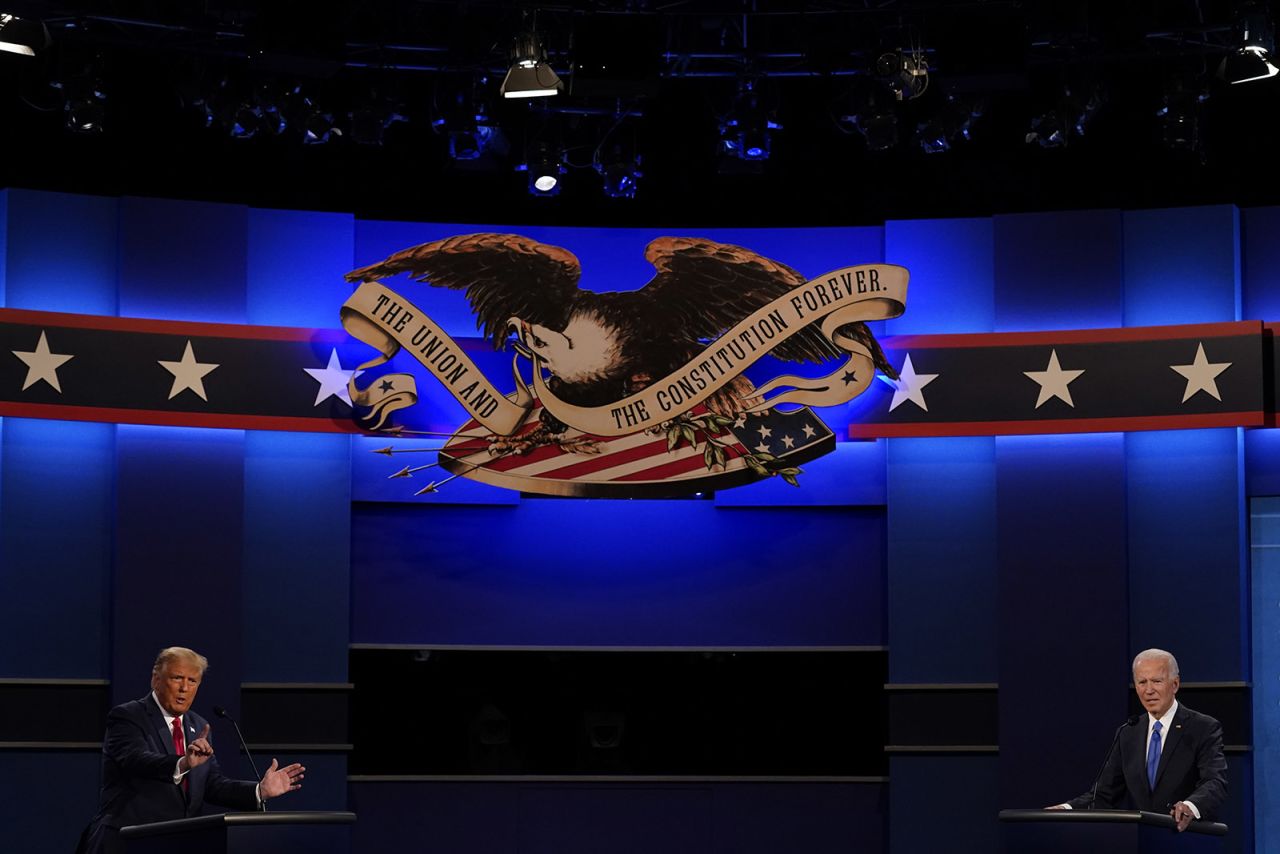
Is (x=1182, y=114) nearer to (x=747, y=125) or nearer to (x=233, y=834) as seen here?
(x=747, y=125)

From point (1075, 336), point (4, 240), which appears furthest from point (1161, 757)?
point (4, 240)

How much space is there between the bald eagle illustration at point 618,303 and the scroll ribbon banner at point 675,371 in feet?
0.26

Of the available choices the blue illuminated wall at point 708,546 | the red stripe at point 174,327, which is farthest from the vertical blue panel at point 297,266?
the red stripe at point 174,327

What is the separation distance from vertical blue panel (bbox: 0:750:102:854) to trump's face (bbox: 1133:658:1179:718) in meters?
5.09

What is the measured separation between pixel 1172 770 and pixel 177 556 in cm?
496

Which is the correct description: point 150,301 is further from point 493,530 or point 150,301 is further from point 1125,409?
point 1125,409

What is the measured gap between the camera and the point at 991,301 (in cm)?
872

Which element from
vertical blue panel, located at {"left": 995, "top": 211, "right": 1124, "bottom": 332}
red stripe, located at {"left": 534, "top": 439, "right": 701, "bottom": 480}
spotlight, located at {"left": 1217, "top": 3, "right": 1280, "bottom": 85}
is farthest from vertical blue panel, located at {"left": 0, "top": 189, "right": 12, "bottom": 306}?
spotlight, located at {"left": 1217, "top": 3, "right": 1280, "bottom": 85}

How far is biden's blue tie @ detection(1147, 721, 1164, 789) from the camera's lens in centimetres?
638

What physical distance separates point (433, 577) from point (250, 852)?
344cm

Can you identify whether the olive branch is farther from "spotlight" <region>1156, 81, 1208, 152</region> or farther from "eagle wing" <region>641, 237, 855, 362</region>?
"spotlight" <region>1156, 81, 1208, 152</region>

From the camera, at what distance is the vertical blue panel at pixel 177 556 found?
809cm

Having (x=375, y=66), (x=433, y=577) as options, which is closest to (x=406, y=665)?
(x=433, y=577)

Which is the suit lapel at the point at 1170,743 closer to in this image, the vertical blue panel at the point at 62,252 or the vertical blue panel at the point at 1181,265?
the vertical blue panel at the point at 1181,265
